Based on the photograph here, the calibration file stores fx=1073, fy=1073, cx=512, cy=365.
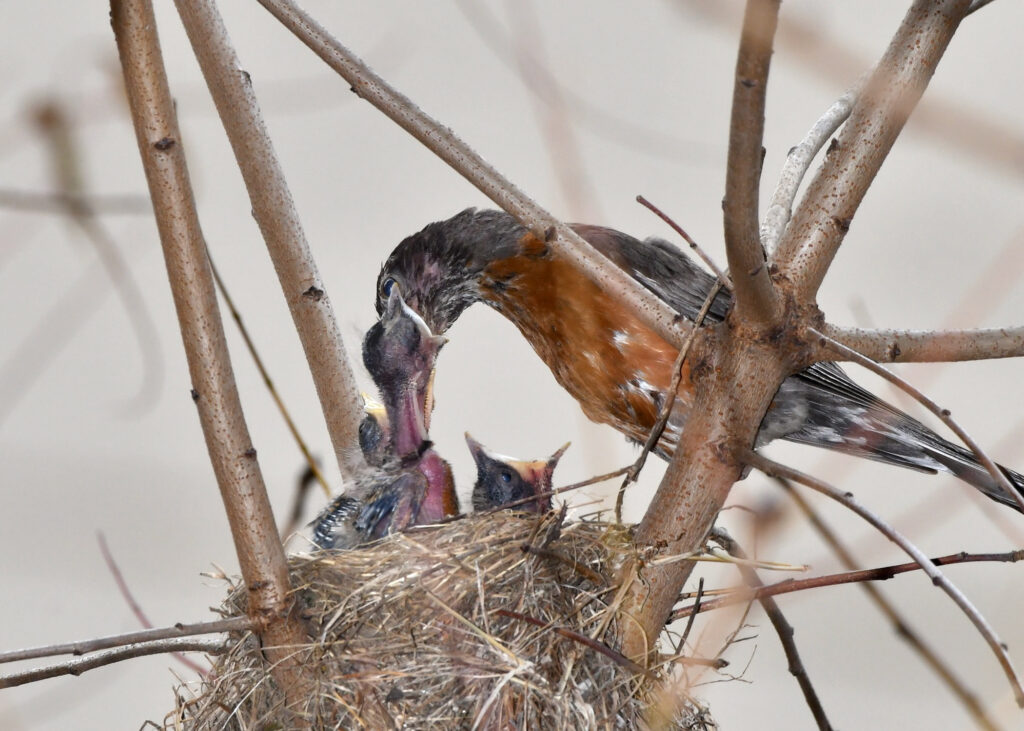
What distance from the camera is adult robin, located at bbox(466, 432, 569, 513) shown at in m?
2.50

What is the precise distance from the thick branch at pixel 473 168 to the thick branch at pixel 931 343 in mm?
292

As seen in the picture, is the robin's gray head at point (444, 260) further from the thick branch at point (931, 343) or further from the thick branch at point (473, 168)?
the thick branch at point (931, 343)

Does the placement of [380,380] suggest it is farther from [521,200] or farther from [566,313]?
[521,200]

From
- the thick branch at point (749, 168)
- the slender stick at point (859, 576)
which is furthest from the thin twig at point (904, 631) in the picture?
the thick branch at point (749, 168)

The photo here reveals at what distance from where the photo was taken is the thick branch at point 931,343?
1526 millimetres

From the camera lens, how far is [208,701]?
1.87 meters

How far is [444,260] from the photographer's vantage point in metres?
2.62

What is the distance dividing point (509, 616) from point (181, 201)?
2.74 ft

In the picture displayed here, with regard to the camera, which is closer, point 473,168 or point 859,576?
point 859,576

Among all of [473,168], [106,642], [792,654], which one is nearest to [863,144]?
[473,168]

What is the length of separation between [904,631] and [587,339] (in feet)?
3.97

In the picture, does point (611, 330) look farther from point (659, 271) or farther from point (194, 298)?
point (194, 298)

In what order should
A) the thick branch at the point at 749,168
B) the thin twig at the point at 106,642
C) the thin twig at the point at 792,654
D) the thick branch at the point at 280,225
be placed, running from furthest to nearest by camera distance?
1. the thick branch at the point at 280,225
2. the thin twig at the point at 792,654
3. the thin twig at the point at 106,642
4. the thick branch at the point at 749,168

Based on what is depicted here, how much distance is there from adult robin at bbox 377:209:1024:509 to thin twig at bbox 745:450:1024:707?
794 mm
